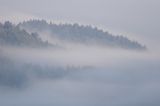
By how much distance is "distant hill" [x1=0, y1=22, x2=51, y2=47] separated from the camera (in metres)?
112

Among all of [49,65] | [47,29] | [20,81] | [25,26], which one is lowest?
[20,81]

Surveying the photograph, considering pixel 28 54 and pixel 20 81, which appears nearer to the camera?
pixel 20 81

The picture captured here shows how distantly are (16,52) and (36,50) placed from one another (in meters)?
14.2

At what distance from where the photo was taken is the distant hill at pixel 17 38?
112m

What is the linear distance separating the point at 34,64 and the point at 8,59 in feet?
31.8

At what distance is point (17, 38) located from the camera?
4653 inches

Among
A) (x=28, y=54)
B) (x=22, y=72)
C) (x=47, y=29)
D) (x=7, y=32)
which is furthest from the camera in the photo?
(x=47, y=29)

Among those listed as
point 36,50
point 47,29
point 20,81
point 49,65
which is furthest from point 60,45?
point 20,81

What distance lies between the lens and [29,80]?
11512 cm

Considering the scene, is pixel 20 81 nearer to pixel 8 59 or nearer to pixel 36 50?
pixel 8 59

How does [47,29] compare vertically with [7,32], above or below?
above

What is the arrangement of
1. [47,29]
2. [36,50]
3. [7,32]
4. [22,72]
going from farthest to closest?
[47,29], [36,50], [7,32], [22,72]

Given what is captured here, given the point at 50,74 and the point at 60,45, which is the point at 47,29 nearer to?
the point at 60,45

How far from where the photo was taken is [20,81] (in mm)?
108562
